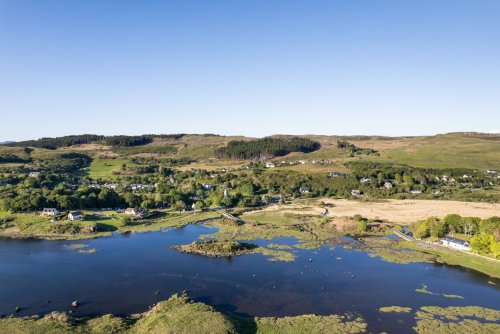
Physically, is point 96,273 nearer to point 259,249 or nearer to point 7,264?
point 7,264

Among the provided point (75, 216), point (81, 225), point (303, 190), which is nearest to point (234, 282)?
point (81, 225)

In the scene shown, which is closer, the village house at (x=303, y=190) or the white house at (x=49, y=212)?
the white house at (x=49, y=212)

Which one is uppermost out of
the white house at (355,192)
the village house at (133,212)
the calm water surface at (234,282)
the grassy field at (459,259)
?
the white house at (355,192)

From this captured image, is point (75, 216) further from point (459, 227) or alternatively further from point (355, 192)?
point (355, 192)

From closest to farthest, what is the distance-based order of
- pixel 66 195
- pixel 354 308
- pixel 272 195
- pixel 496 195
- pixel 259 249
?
pixel 354 308, pixel 259 249, pixel 66 195, pixel 496 195, pixel 272 195

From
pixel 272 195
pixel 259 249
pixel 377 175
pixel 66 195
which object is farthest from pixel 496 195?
pixel 66 195

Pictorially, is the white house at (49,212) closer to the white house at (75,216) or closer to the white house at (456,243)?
the white house at (75,216)

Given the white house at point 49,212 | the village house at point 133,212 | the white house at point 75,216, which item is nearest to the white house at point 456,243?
the village house at point 133,212
